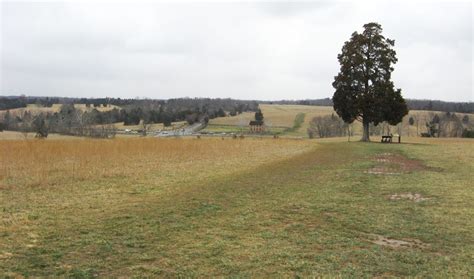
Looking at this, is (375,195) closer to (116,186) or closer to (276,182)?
(276,182)

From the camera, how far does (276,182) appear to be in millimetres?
15328

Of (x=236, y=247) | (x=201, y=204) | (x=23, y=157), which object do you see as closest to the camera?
(x=236, y=247)

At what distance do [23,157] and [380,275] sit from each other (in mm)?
19404

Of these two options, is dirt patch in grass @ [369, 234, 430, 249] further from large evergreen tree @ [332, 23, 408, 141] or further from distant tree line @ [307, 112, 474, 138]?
distant tree line @ [307, 112, 474, 138]

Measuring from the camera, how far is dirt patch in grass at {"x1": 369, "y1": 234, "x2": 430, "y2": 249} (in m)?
7.36

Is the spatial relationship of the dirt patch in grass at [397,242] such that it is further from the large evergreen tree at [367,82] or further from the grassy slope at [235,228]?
the large evergreen tree at [367,82]

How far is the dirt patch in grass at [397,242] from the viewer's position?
736 cm

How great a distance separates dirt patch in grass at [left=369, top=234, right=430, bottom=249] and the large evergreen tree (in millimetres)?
37391

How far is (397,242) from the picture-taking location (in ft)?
25.0

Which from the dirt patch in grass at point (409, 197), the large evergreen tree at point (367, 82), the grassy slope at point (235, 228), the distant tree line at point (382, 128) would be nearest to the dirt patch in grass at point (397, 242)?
the grassy slope at point (235, 228)

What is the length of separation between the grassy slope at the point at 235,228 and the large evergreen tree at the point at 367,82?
29.3 metres

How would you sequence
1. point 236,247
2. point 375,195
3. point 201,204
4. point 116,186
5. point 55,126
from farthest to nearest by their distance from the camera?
point 55,126
point 116,186
point 375,195
point 201,204
point 236,247

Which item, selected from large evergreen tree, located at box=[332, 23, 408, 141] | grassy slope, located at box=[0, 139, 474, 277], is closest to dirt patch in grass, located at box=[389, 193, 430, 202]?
grassy slope, located at box=[0, 139, 474, 277]

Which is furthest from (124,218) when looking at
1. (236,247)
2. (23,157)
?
(23,157)
